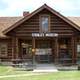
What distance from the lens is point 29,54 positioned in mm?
41469

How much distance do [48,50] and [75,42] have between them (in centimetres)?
334

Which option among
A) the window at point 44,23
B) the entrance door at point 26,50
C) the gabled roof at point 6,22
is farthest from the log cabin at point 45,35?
the gabled roof at point 6,22

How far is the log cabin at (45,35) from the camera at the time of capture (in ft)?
127

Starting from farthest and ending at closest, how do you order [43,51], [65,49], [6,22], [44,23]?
1. [6,22]
2. [43,51]
3. [65,49]
4. [44,23]

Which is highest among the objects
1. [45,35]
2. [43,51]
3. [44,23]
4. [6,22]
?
[6,22]

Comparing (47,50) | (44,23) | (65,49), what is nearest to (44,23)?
(44,23)

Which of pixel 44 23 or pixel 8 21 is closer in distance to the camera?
pixel 44 23

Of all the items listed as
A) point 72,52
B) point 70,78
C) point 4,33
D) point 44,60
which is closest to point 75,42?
point 72,52

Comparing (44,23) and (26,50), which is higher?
(44,23)

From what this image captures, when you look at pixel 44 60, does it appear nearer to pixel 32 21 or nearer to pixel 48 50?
pixel 48 50

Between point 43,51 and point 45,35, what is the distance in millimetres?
2911

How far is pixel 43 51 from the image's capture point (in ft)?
134

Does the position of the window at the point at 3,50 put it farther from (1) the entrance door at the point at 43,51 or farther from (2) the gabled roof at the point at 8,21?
(1) the entrance door at the point at 43,51

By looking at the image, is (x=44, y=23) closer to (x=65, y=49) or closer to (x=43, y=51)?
(x=43, y=51)
